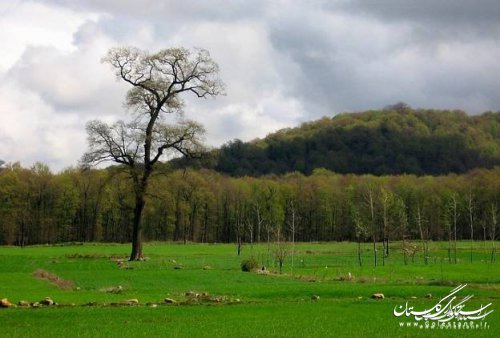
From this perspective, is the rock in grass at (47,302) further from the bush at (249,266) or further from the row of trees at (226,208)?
the row of trees at (226,208)

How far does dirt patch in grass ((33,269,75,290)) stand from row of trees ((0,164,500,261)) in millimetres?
56632

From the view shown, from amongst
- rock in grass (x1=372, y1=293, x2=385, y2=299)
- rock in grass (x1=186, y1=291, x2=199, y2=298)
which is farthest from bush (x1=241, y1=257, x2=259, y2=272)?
rock in grass (x1=372, y1=293, x2=385, y2=299)

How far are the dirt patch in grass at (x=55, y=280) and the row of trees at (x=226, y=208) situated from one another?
56632 mm

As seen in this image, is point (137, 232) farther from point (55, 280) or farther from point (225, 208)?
point (225, 208)

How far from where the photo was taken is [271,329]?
20703 millimetres

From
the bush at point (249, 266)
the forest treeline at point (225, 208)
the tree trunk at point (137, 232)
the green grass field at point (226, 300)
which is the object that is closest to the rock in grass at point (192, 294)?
the green grass field at point (226, 300)

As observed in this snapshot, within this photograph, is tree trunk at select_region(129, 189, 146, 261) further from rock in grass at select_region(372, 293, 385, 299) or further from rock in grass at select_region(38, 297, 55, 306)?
rock in grass at select_region(372, 293, 385, 299)

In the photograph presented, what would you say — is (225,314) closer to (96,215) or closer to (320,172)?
(96,215)

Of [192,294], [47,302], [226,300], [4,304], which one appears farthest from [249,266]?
[4,304]

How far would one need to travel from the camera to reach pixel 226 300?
30094mm

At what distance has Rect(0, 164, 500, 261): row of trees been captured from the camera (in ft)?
358

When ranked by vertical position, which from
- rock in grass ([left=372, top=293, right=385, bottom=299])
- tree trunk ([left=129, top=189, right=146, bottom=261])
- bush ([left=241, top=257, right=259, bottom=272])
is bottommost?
rock in grass ([left=372, top=293, right=385, bottom=299])

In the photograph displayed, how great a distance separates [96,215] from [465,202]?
7707 cm

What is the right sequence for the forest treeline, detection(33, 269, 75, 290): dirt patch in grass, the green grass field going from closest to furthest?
1. the green grass field
2. detection(33, 269, 75, 290): dirt patch in grass
3. the forest treeline
